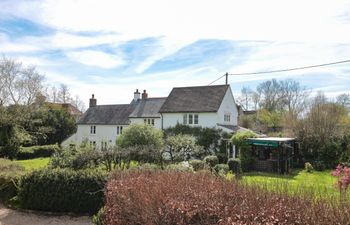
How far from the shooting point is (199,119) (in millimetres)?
33500

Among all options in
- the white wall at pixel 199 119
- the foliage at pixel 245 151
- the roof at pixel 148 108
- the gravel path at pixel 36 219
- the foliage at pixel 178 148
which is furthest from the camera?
the roof at pixel 148 108

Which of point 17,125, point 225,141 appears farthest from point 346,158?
point 17,125

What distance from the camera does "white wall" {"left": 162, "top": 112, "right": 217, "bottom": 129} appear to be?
32625mm

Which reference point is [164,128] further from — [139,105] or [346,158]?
[346,158]

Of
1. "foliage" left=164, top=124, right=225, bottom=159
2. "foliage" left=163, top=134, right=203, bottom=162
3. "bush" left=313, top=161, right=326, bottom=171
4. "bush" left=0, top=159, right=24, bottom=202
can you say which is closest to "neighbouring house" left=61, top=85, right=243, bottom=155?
"foliage" left=164, top=124, right=225, bottom=159

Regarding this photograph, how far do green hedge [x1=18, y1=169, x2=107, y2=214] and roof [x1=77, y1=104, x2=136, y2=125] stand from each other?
2862cm

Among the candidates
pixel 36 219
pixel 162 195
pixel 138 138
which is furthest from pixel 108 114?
pixel 162 195

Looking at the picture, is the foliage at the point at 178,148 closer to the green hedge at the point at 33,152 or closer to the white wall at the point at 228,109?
the white wall at the point at 228,109

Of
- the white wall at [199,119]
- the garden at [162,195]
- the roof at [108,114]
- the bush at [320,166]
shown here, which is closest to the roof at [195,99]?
the white wall at [199,119]

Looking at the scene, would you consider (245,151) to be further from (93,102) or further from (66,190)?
(93,102)

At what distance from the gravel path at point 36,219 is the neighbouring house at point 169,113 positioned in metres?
16.1

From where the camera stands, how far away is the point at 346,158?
87.5 ft

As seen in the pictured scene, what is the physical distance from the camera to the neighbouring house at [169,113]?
33.3 m

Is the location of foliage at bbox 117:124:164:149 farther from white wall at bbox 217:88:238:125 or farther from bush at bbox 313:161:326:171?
bush at bbox 313:161:326:171
